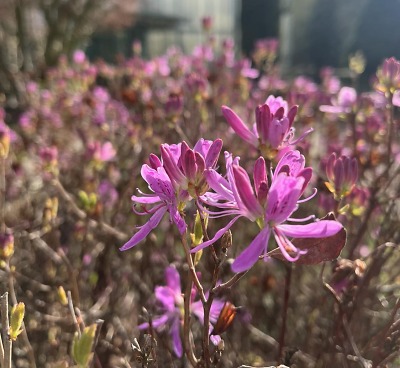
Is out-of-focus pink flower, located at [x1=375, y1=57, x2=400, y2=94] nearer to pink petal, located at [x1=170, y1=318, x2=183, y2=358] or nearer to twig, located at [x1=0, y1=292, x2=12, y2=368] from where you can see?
pink petal, located at [x1=170, y1=318, x2=183, y2=358]

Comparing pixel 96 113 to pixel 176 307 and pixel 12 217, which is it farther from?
pixel 176 307

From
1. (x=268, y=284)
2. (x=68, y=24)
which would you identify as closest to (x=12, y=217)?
(x=268, y=284)

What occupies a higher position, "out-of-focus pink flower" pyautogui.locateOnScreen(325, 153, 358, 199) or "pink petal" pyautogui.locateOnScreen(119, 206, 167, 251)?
"pink petal" pyautogui.locateOnScreen(119, 206, 167, 251)

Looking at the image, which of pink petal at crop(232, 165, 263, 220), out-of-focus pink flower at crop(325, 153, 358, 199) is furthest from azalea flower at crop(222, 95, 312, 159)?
pink petal at crop(232, 165, 263, 220)

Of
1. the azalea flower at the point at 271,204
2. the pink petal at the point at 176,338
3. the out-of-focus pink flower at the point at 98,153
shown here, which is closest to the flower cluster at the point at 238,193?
the azalea flower at the point at 271,204

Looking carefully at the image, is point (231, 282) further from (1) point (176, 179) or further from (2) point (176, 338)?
(2) point (176, 338)

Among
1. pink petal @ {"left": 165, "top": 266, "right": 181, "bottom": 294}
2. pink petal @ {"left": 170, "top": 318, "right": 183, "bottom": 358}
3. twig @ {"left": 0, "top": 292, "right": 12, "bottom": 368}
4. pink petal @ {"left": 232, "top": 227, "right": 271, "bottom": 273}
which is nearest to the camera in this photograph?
pink petal @ {"left": 232, "top": 227, "right": 271, "bottom": 273}

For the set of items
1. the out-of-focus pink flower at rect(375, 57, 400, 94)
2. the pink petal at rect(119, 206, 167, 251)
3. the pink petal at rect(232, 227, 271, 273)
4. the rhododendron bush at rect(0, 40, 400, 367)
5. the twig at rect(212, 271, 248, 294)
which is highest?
the out-of-focus pink flower at rect(375, 57, 400, 94)
